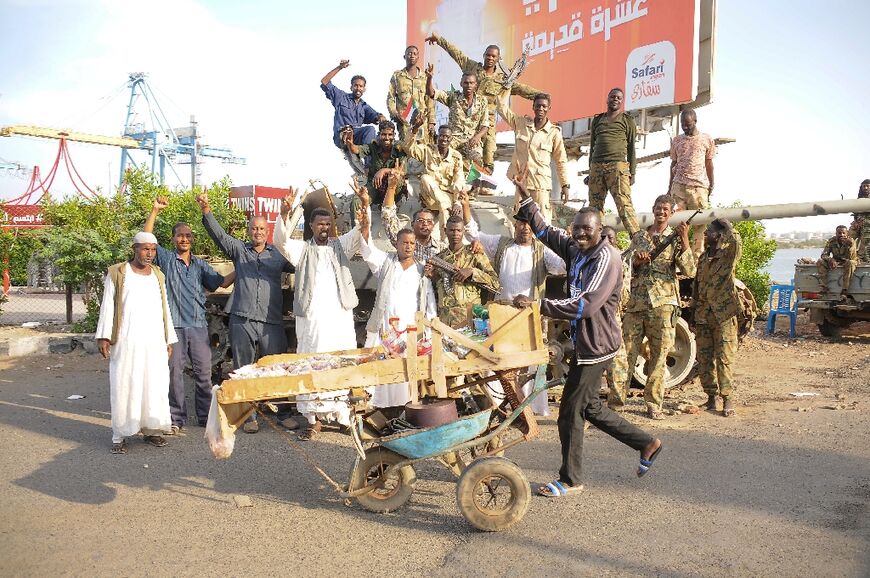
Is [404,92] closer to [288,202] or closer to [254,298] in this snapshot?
[288,202]

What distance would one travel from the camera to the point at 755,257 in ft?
55.5

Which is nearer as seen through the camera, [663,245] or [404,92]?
[663,245]

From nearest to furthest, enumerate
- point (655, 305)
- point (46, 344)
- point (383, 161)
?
1. point (655, 305)
2. point (383, 161)
3. point (46, 344)

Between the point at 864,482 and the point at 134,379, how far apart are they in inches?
223

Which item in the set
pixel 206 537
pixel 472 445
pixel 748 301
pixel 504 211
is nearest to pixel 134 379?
pixel 206 537

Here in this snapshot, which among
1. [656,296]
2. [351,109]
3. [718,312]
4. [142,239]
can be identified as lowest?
[718,312]

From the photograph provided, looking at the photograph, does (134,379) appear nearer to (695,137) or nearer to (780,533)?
(780,533)

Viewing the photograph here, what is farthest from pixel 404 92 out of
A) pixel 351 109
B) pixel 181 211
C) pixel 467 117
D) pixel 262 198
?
pixel 262 198

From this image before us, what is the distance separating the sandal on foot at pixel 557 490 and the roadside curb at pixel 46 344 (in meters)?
8.92

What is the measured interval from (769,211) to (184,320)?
6.92 metres

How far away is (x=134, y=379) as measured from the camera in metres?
6.18

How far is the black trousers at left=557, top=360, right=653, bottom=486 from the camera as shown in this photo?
471 centimetres

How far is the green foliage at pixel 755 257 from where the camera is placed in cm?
1623

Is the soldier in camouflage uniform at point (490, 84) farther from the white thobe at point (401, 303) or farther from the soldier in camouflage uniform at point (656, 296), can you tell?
the white thobe at point (401, 303)
